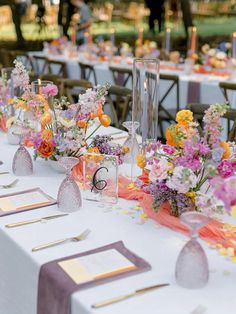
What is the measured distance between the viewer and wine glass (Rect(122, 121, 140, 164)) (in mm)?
2414

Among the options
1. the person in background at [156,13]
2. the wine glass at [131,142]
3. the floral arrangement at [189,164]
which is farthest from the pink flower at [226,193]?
the person in background at [156,13]

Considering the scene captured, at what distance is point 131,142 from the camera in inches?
98.3

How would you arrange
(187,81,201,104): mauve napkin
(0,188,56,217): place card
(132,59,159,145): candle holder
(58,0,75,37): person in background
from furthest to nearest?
1. (58,0,75,37): person in background
2. (187,81,201,104): mauve napkin
3. (132,59,159,145): candle holder
4. (0,188,56,217): place card

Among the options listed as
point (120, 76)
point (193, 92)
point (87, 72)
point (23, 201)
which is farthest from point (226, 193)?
point (87, 72)

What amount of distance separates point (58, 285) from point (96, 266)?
0.13 metres

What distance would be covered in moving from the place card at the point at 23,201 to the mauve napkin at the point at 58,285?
1.47 ft

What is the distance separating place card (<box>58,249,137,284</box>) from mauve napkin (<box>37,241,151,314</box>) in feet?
0.05

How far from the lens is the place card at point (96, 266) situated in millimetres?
1568

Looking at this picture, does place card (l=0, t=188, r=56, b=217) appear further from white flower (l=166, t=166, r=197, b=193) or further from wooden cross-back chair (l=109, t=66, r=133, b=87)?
wooden cross-back chair (l=109, t=66, r=133, b=87)

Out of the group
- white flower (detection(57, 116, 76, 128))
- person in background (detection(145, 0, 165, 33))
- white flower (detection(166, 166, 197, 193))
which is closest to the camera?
white flower (detection(166, 166, 197, 193))

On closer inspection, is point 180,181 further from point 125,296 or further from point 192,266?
point 125,296

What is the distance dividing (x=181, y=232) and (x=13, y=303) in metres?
0.59

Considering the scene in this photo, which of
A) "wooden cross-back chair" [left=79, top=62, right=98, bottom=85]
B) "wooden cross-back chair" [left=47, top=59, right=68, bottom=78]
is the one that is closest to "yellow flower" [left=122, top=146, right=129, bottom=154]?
"wooden cross-back chair" [left=79, top=62, right=98, bottom=85]

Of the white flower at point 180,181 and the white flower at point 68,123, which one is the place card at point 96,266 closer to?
the white flower at point 180,181
